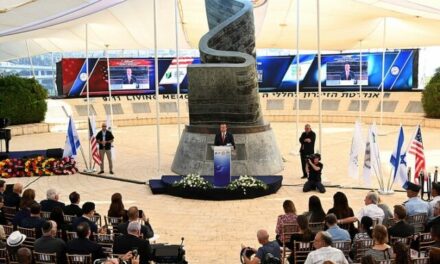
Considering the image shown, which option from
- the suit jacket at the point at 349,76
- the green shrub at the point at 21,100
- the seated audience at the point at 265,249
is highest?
the suit jacket at the point at 349,76

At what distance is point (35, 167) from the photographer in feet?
51.0

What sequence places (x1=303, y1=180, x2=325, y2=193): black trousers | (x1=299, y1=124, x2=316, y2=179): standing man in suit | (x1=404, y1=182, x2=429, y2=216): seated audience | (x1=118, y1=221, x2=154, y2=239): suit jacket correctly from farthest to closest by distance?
(x1=299, y1=124, x2=316, y2=179): standing man in suit
(x1=303, y1=180, x2=325, y2=193): black trousers
(x1=404, y1=182, x2=429, y2=216): seated audience
(x1=118, y1=221, x2=154, y2=239): suit jacket

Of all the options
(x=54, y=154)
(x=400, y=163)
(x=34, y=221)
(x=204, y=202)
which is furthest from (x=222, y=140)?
(x=34, y=221)

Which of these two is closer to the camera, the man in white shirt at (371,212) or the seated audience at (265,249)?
the seated audience at (265,249)

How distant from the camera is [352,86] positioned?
1244 inches

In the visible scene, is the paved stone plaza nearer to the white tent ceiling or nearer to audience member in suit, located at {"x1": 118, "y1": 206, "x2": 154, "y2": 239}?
audience member in suit, located at {"x1": 118, "y1": 206, "x2": 154, "y2": 239}

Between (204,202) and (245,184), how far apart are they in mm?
1009

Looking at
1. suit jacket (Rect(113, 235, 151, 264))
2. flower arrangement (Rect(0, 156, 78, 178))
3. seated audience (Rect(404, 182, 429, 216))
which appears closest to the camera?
suit jacket (Rect(113, 235, 151, 264))

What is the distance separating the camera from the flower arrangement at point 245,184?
480 inches

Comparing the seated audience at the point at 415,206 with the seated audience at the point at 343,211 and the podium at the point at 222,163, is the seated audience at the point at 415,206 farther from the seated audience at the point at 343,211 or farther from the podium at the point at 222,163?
the podium at the point at 222,163

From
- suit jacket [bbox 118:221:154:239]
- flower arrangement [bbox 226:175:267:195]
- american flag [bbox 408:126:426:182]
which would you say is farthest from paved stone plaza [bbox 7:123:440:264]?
suit jacket [bbox 118:221:154:239]

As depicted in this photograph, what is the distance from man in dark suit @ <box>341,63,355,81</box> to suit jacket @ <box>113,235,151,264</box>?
2728 cm

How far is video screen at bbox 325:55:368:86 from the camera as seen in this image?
31578mm

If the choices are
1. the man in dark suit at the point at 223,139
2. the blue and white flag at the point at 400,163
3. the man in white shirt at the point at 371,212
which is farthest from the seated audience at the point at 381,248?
the man in dark suit at the point at 223,139
